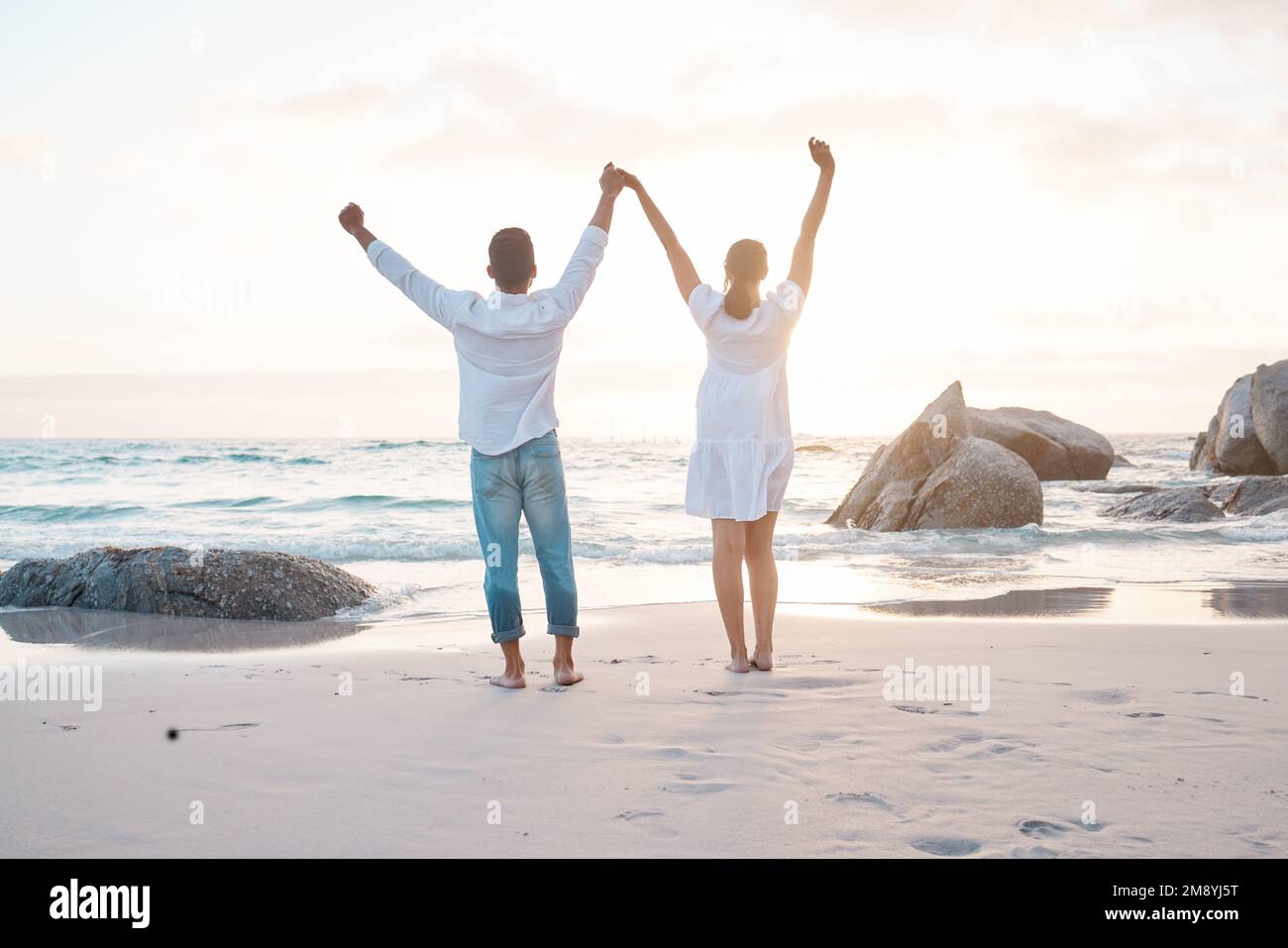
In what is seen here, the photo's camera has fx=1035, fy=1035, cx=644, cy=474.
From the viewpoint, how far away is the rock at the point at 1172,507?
1467 cm

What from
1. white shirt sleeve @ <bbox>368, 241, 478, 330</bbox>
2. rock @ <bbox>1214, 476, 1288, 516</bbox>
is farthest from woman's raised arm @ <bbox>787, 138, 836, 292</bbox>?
rock @ <bbox>1214, 476, 1288, 516</bbox>

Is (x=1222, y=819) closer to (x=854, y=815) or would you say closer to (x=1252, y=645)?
(x=854, y=815)

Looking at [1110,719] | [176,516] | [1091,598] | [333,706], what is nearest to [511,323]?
[333,706]

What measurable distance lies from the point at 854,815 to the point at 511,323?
265 centimetres

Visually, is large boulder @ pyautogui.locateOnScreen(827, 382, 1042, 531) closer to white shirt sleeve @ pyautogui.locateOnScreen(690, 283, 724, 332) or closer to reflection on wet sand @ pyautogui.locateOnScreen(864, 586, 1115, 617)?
reflection on wet sand @ pyautogui.locateOnScreen(864, 586, 1115, 617)

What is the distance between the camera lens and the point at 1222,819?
9.32ft

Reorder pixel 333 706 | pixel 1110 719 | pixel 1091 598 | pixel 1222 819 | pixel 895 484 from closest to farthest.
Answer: pixel 1222 819, pixel 1110 719, pixel 333 706, pixel 1091 598, pixel 895 484

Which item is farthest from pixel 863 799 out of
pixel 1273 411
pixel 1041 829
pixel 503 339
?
pixel 1273 411

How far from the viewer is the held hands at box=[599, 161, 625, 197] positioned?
16.0 feet

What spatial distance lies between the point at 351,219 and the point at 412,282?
458mm

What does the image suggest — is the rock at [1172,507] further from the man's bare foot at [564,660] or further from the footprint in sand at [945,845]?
the footprint in sand at [945,845]

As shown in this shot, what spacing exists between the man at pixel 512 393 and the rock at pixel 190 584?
331 cm

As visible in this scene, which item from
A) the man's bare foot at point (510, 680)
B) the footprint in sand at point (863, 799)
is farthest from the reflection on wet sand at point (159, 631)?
the footprint in sand at point (863, 799)
